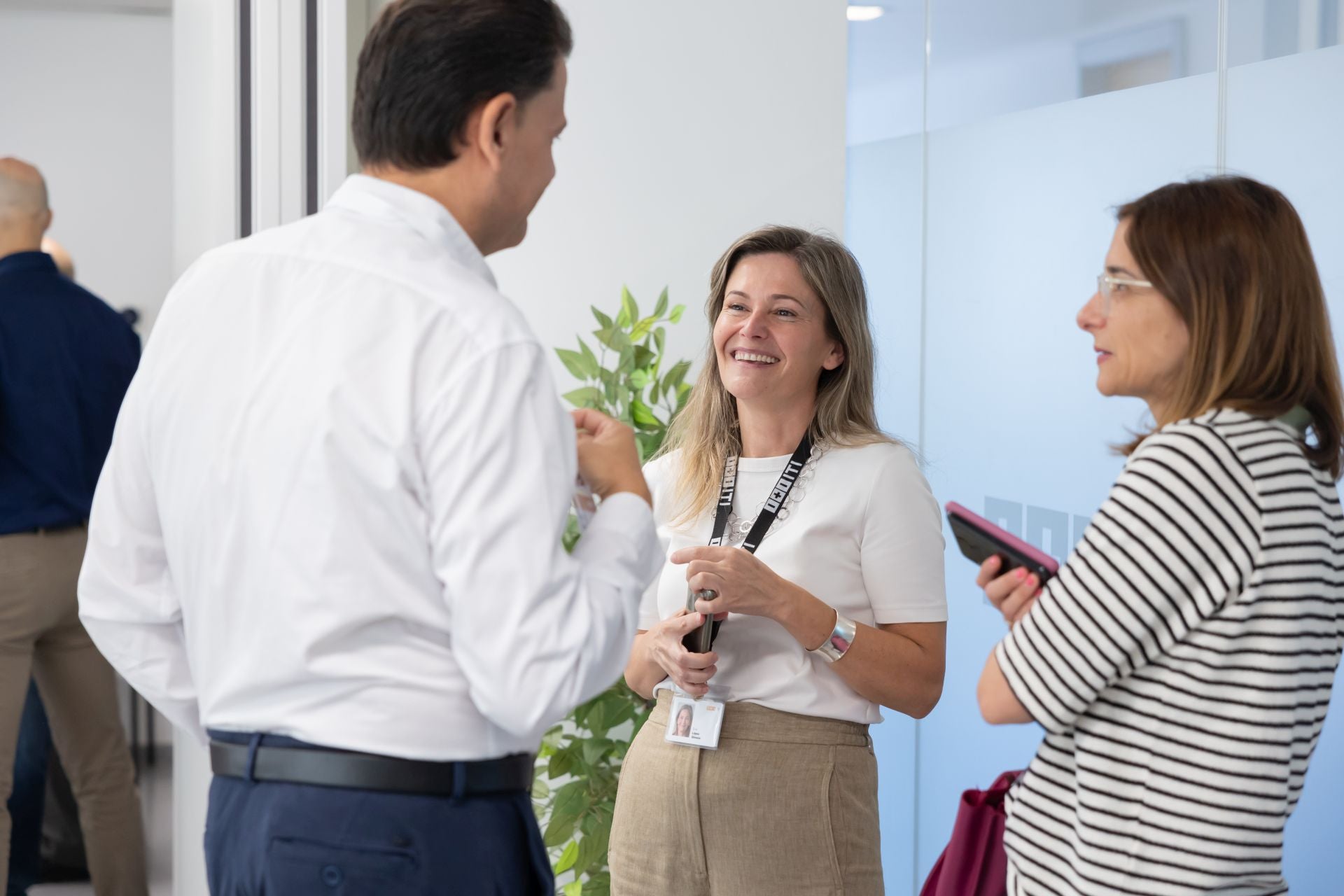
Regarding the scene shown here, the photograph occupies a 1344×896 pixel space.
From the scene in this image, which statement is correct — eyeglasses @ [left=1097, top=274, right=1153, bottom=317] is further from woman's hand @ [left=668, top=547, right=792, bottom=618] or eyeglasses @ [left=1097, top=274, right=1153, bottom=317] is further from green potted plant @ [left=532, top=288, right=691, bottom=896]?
green potted plant @ [left=532, top=288, right=691, bottom=896]

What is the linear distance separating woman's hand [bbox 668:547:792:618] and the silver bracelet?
0.10m

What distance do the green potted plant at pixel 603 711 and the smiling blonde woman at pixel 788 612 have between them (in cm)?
90

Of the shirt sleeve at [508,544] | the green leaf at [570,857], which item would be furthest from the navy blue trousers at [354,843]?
the green leaf at [570,857]

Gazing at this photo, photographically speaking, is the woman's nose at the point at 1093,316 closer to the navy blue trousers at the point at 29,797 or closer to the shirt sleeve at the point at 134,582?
the shirt sleeve at the point at 134,582

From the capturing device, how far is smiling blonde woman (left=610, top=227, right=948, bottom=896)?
197cm

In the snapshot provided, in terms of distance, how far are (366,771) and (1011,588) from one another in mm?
750

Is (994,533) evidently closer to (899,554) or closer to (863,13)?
(899,554)

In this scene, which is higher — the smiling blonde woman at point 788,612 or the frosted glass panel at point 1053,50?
the frosted glass panel at point 1053,50

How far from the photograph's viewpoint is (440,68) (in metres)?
1.29

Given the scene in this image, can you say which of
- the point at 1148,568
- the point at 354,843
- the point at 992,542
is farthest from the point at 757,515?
the point at 354,843

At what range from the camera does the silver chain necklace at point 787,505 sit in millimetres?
2137

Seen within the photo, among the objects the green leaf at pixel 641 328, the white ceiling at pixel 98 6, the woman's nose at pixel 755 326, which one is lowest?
the woman's nose at pixel 755 326

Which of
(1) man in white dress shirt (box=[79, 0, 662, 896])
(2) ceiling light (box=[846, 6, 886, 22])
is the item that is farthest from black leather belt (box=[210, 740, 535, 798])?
(2) ceiling light (box=[846, 6, 886, 22])

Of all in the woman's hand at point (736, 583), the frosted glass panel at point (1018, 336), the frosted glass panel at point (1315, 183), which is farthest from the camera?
the frosted glass panel at point (1018, 336)
